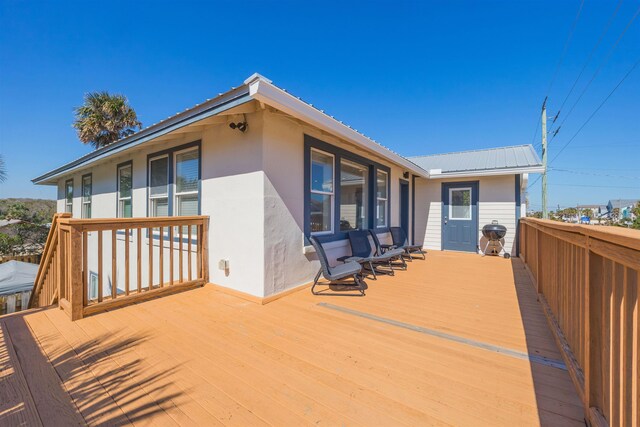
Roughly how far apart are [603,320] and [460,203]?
7701mm

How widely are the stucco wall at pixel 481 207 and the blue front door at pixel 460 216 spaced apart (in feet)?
0.41

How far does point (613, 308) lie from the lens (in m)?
1.20

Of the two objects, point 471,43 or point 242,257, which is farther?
point 471,43

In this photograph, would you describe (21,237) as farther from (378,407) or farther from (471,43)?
(471,43)

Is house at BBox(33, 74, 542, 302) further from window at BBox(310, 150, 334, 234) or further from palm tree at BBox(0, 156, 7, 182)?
palm tree at BBox(0, 156, 7, 182)

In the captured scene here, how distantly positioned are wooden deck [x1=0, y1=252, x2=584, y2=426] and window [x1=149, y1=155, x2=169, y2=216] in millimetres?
2448

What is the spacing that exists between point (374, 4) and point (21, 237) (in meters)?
19.0

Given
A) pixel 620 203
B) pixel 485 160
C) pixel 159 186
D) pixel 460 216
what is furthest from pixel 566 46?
pixel 620 203

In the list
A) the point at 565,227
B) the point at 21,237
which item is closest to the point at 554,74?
the point at 565,227

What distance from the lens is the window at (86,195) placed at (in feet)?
25.9

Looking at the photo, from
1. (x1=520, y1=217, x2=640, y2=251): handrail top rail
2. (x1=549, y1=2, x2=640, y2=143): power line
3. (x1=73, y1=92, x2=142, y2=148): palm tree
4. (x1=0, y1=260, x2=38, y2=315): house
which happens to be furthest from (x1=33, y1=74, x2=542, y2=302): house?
(x1=73, y1=92, x2=142, y2=148): palm tree

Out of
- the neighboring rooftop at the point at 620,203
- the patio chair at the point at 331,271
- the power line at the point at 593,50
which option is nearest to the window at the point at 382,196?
the patio chair at the point at 331,271

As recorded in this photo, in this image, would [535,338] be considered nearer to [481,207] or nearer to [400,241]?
[400,241]

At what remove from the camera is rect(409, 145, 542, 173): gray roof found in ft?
25.0
